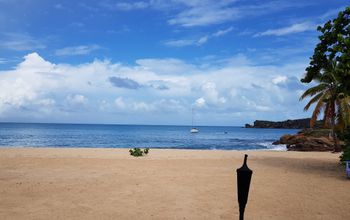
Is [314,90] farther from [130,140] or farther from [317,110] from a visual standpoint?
[130,140]

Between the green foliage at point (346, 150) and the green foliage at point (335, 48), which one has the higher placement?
the green foliage at point (335, 48)

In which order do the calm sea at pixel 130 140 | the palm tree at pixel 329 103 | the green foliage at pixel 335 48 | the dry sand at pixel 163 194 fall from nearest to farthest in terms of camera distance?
the dry sand at pixel 163 194 < the green foliage at pixel 335 48 < the palm tree at pixel 329 103 < the calm sea at pixel 130 140

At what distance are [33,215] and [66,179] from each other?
501 centimetres

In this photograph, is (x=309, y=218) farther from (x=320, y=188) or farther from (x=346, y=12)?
(x=346, y=12)

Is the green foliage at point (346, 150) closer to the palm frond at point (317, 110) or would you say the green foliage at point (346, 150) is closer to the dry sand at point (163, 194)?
the dry sand at point (163, 194)

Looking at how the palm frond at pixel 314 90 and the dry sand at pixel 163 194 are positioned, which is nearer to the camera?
the dry sand at pixel 163 194

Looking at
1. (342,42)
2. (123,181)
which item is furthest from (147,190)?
(342,42)

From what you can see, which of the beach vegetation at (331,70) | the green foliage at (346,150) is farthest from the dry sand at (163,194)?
the beach vegetation at (331,70)

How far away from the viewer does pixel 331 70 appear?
16688 mm

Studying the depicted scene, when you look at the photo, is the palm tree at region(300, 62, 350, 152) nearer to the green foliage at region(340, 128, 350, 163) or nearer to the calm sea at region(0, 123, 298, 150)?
the green foliage at region(340, 128, 350, 163)

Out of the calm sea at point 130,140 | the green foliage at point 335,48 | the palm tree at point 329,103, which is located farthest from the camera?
the calm sea at point 130,140

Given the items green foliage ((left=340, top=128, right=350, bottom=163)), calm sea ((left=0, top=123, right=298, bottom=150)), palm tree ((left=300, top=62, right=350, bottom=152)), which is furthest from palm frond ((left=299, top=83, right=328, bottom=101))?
calm sea ((left=0, top=123, right=298, bottom=150))

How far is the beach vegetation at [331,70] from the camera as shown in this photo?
42.5ft

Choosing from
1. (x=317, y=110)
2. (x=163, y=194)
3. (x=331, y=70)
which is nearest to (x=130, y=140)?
(x=317, y=110)
